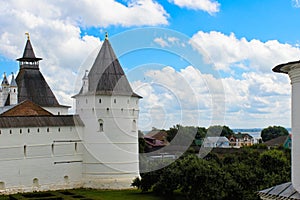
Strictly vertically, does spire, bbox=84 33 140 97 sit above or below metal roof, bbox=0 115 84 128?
above

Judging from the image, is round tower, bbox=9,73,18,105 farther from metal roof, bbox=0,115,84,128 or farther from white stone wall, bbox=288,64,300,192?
white stone wall, bbox=288,64,300,192

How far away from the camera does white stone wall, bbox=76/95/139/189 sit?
24.0 metres

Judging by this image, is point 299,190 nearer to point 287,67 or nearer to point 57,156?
point 287,67

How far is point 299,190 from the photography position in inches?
223

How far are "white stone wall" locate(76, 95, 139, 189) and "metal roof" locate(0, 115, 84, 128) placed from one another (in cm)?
61

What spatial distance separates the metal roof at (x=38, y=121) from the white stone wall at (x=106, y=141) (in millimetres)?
611

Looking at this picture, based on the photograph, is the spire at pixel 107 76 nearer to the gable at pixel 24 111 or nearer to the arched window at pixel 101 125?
the arched window at pixel 101 125

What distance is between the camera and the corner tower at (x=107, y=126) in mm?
23953

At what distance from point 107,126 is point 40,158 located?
12.6ft

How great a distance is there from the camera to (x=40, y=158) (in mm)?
22703

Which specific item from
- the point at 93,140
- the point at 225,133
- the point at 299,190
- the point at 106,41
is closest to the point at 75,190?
the point at 93,140

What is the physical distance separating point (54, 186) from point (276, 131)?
63.1 metres

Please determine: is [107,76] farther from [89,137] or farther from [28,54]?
[28,54]

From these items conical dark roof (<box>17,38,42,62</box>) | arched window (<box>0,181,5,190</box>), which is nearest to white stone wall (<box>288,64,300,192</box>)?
arched window (<box>0,181,5,190</box>)
